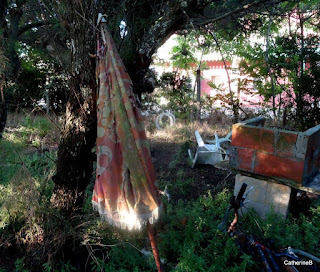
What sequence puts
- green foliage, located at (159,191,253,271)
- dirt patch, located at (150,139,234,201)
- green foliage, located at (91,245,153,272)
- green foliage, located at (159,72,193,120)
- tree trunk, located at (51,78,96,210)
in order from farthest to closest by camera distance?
green foliage, located at (159,72,193,120), dirt patch, located at (150,139,234,201), green foliage, located at (91,245,153,272), tree trunk, located at (51,78,96,210), green foliage, located at (159,191,253,271)

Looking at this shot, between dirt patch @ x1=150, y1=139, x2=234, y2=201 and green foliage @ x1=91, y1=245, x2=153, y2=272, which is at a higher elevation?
dirt patch @ x1=150, y1=139, x2=234, y2=201

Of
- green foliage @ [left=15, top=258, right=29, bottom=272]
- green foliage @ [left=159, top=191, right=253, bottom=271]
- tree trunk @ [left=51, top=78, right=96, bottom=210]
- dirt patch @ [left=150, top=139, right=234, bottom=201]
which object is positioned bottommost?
green foliage @ [left=15, top=258, right=29, bottom=272]

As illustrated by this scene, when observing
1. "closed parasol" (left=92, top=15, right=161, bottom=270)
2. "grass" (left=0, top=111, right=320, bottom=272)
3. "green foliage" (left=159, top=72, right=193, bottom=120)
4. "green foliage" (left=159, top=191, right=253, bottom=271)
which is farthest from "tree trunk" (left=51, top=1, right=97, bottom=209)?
"green foliage" (left=159, top=72, right=193, bottom=120)

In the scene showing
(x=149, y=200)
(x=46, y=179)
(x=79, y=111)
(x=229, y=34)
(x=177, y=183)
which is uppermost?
(x=229, y=34)

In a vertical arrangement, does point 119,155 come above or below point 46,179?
above

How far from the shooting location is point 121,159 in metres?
2.20

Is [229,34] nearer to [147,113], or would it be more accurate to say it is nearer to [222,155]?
[222,155]

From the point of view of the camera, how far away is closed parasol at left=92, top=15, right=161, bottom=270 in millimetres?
2137

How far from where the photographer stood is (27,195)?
2.99 metres

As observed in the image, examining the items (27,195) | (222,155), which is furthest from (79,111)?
(222,155)

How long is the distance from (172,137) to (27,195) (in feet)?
16.8

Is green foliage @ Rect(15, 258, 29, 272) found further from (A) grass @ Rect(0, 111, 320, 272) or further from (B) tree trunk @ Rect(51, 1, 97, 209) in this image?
(B) tree trunk @ Rect(51, 1, 97, 209)

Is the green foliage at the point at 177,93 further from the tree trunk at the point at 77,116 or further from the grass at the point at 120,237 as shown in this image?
the tree trunk at the point at 77,116

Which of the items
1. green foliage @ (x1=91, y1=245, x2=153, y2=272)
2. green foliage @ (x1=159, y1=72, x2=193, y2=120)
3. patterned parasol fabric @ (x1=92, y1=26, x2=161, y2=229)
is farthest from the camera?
green foliage @ (x1=159, y1=72, x2=193, y2=120)
